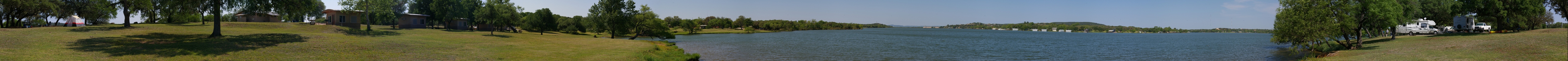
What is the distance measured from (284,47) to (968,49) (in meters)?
42.1

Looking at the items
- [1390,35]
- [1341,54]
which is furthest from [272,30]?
[1390,35]

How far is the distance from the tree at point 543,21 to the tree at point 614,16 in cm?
1155

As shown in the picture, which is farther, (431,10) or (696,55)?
(431,10)

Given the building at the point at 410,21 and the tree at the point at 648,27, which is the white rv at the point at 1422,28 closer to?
the tree at the point at 648,27

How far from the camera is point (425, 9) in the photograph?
7831 centimetres

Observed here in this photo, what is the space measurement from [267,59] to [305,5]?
18109 mm

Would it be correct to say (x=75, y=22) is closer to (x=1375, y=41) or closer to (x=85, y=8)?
(x=85, y=8)

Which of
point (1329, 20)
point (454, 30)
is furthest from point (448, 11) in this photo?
point (1329, 20)

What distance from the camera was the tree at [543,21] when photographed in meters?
68.9

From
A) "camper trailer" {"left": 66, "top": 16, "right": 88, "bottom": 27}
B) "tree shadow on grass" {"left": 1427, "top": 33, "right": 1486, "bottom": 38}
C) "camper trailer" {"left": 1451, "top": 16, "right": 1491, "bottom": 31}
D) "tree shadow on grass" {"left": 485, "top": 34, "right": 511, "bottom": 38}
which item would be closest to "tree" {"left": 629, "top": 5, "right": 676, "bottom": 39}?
"tree shadow on grass" {"left": 485, "top": 34, "right": 511, "bottom": 38}

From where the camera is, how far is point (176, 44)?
28.6 metres

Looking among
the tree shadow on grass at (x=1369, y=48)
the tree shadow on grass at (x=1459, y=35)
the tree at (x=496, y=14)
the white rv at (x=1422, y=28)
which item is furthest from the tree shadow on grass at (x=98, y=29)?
the white rv at (x=1422, y=28)

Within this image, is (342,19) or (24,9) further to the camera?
(342,19)

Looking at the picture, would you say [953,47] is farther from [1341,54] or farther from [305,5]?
[305,5]
